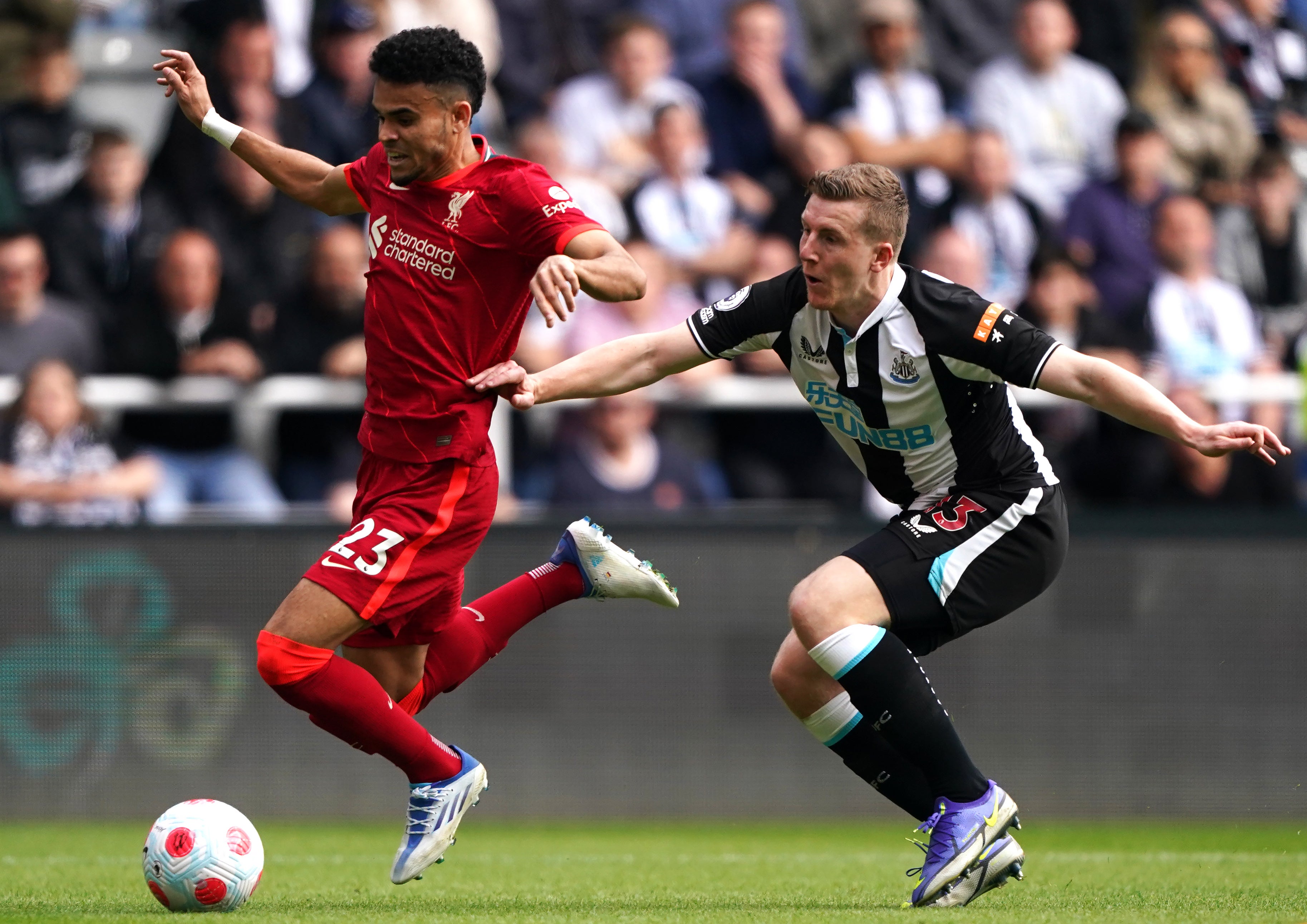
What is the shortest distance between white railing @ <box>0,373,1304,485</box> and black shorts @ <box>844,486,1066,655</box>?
432cm

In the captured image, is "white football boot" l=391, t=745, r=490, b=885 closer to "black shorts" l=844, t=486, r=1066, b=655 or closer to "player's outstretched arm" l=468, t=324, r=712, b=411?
"player's outstretched arm" l=468, t=324, r=712, b=411

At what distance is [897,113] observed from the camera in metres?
12.1

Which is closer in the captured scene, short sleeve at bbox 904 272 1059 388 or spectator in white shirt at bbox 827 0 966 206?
short sleeve at bbox 904 272 1059 388

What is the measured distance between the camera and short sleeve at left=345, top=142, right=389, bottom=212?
20.1ft

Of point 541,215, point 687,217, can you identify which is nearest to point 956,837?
point 541,215

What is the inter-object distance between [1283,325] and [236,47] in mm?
7241

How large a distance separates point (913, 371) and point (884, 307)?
0.23m

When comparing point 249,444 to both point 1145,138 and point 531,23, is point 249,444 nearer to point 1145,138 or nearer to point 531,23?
point 531,23

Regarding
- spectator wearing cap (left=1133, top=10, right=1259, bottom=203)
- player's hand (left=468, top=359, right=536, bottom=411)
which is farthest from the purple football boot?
spectator wearing cap (left=1133, top=10, right=1259, bottom=203)

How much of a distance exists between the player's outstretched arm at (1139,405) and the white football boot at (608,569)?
1786mm

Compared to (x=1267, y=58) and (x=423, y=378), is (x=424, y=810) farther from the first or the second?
(x=1267, y=58)

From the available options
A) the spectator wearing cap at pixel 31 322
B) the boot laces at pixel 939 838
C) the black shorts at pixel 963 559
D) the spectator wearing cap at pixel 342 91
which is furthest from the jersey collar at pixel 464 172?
the spectator wearing cap at pixel 342 91

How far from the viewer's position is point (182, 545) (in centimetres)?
936

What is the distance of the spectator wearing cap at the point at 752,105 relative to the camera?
12.0 m
